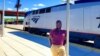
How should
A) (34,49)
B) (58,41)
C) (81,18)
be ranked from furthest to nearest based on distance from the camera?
(81,18) < (34,49) < (58,41)

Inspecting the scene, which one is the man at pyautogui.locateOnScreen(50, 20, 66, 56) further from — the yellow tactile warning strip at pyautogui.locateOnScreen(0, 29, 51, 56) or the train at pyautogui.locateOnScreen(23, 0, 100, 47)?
the train at pyautogui.locateOnScreen(23, 0, 100, 47)

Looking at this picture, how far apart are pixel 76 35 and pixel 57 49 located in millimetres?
10367

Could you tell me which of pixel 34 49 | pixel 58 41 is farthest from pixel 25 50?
pixel 58 41

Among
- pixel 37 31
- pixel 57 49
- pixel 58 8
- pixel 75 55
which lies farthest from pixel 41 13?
pixel 57 49

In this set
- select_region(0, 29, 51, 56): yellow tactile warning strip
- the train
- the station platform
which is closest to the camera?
select_region(0, 29, 51, 56): yellow tactile warning strip

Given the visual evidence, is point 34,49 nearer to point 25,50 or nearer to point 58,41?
point 25,50

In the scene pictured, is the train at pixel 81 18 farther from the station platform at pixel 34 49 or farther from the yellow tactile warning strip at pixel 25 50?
the yellow tactile warning strip at pixel 25 50

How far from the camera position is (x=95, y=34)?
15297 millimetres

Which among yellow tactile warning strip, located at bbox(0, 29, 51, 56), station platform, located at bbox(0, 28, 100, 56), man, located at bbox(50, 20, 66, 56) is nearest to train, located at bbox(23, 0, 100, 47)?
station platform, located at bbox(0, 28, 100, 56)

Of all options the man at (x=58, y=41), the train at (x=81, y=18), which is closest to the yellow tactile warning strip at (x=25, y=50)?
the train at (x=81, y=18)

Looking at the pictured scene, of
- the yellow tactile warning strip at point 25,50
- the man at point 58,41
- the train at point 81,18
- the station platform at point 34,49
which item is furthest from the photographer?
the train at point 81,18

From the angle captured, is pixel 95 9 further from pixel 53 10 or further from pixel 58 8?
pixel 53 10

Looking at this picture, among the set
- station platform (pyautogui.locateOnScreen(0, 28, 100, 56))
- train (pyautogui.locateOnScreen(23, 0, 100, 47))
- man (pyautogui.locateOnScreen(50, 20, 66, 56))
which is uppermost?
train (pyautogui.locateOnScreen(23, 0, 100, 47))

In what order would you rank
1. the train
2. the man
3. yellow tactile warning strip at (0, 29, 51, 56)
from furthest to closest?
the train, yellow tactile warning strip at (0, 29, 51, 56), the man
